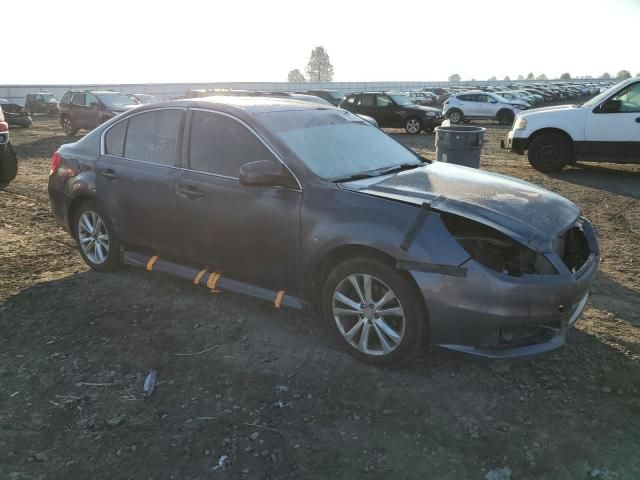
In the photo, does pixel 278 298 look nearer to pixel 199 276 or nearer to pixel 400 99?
pixel 199 276

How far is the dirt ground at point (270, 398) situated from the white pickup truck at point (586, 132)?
622cm

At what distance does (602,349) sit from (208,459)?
2830 millimetres

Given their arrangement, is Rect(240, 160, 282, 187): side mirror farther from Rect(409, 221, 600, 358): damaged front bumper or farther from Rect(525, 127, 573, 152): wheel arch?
Rect(525, 127, 573, 152): wheel arch

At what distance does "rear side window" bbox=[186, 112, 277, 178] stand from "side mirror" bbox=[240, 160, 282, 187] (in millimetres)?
193

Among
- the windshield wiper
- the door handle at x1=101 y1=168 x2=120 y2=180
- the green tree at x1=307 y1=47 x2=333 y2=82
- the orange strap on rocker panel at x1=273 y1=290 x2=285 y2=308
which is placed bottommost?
the orange strap on rocker panel at x1=273 y1=290 x2=285 y2=308

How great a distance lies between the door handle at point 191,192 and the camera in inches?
162

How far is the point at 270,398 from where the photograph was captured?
320 cm

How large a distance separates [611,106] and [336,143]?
8.13 m

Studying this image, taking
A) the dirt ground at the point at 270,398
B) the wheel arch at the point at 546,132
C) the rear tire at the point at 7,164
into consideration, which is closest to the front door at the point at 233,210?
the dirt ground at the point at 270,398

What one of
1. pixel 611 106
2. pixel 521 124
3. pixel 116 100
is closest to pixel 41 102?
Answer: pixel 116 100

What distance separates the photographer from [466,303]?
3.08 meters

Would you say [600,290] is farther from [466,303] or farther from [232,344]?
[232,344]

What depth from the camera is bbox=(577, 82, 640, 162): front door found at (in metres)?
9.74

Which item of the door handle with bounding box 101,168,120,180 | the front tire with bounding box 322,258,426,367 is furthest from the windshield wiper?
the door handle with bounding box 101,168,120,180
